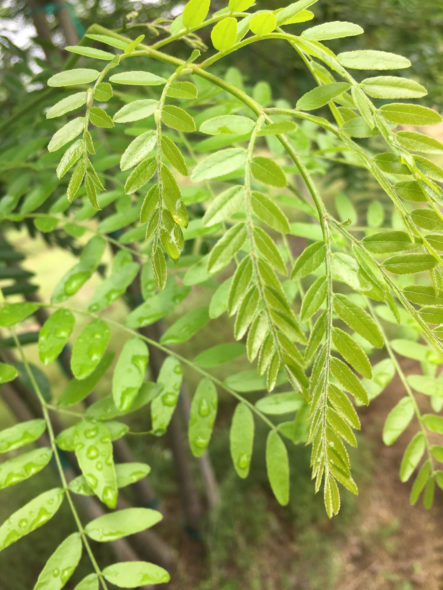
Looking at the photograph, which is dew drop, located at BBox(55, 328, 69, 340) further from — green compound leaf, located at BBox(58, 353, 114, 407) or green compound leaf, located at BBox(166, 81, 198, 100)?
green compound leaf, located at BBox(166, 81, 198, 100)

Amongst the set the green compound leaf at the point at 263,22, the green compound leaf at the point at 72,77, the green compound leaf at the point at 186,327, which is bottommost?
the green compound leaf at the point at 186,327

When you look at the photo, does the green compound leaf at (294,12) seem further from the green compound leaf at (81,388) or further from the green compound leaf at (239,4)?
the green compound leaf at (81,388)

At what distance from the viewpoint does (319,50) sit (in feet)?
1.23

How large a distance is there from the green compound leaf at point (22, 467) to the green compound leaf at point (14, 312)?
0.15 meters

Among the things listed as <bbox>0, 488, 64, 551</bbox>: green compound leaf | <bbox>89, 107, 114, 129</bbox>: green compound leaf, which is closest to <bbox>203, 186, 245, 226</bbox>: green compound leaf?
<bbox>89, 107, 114, 129</bbox>: green compound leaf

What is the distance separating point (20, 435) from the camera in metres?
0.54

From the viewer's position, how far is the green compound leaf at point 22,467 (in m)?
0.50

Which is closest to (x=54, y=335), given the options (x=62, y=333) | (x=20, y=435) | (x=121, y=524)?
(x=62, y=333)

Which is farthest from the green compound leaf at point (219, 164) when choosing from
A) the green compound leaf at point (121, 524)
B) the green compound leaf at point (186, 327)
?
the green compound leaf at point (121, 524)

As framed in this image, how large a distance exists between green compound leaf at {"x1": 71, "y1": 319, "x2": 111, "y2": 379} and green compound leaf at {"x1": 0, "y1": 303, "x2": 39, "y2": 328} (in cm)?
7

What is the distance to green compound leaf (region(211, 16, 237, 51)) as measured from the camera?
1.22 ft

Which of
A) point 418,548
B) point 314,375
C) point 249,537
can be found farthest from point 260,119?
point 418,548

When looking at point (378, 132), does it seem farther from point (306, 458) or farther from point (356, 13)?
point (306, 458)

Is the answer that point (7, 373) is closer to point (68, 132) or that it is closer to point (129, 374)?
point (129, 374)
